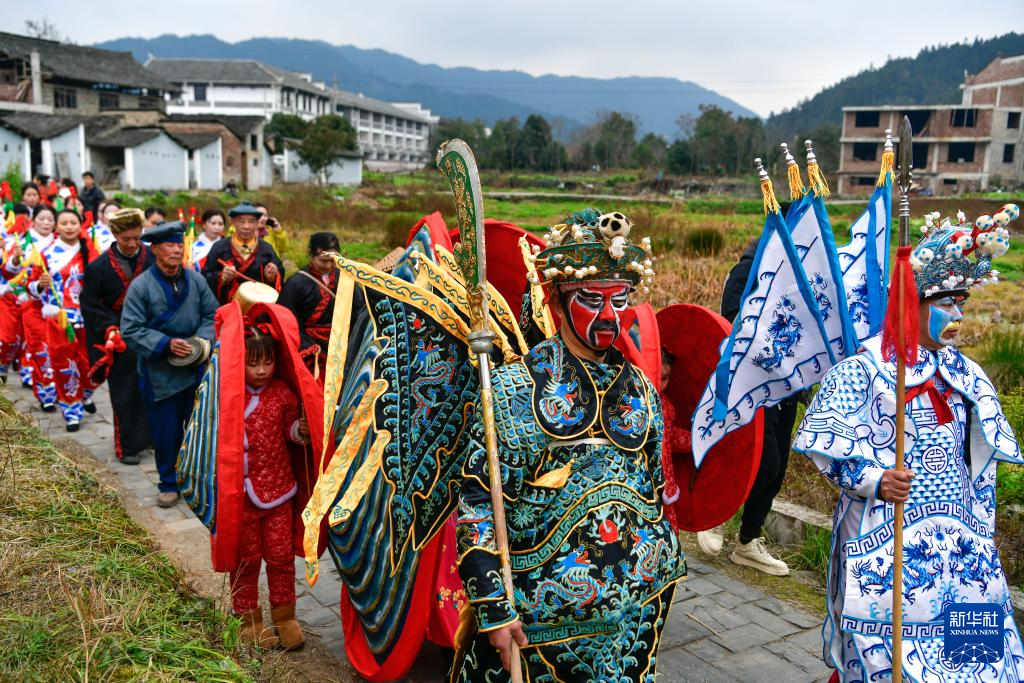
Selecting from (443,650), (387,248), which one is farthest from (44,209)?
(387,248)

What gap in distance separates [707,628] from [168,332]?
12.6 feet

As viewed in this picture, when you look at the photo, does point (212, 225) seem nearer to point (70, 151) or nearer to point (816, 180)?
point (816, 180)

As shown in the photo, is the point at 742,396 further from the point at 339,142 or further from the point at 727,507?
the point at 339,142

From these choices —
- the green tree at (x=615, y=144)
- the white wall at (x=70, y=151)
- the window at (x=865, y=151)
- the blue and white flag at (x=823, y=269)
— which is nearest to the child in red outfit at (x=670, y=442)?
the blue and white flag at (x=823, y=269)

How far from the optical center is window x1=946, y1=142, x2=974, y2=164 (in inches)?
2057

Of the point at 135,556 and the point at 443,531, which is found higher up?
the point at 443,531

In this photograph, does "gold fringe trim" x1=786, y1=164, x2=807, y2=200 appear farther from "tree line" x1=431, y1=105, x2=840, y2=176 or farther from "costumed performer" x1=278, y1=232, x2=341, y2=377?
"tree line" x1=431, y1=105, x2=840, y2=176

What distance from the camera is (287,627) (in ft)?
14.0

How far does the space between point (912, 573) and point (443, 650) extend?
2083 millimetres

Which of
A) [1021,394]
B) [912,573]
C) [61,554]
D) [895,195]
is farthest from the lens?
[1021,394]

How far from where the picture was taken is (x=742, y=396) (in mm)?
3529

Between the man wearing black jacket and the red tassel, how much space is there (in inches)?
74.5

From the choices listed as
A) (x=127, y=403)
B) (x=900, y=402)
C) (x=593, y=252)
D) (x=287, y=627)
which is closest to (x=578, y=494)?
(x=593, y=252)

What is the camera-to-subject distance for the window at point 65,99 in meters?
47.0
